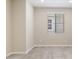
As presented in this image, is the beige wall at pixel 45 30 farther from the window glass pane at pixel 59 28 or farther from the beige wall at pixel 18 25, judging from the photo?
the beige wall at pixel 18 25

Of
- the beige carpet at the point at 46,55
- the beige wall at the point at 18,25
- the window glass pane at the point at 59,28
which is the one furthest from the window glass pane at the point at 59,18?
the beige wall at the point at 18,25

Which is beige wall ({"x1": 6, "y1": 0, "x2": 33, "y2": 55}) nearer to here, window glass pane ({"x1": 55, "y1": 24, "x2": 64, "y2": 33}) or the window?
the window

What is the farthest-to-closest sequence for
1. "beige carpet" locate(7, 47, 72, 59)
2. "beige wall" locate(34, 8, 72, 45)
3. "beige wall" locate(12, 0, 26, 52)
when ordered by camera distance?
"beige wall" locate(34, 8, 72, 45), "beige wall" locate(12, 0, 26, 52), "beige carpet" locate(7, 47, 72, 59)

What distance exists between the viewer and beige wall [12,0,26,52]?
19.2 feet

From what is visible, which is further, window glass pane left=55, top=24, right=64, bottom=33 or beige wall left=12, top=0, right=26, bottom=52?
window glass pane left=55, top=24, right=64, bottom=33

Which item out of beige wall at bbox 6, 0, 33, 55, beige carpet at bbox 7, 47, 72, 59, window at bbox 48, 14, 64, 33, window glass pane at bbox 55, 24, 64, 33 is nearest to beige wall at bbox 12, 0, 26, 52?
beige wall at bbox 6, 0, 33, 55

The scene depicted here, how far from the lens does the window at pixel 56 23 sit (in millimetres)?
8766

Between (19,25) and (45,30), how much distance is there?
3181 mm

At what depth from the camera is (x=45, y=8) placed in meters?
8.77

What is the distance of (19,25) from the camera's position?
19.3 feet

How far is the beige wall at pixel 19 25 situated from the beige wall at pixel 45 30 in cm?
293

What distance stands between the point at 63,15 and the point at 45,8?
50.2 inches

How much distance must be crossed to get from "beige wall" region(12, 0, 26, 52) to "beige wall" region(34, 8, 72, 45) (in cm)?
293
